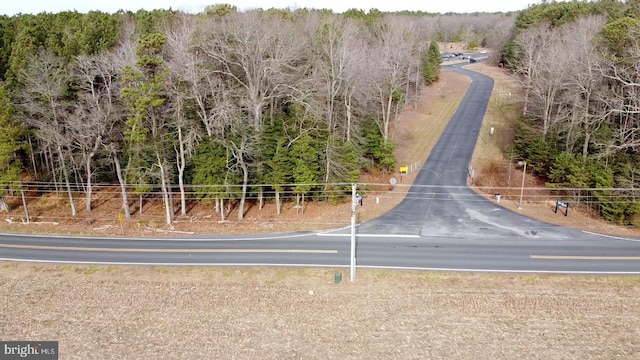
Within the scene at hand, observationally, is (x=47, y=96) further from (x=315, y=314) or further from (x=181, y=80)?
(x=315, y=314)

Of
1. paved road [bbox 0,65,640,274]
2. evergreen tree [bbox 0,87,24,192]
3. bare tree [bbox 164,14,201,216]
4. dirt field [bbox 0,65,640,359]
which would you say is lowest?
dirt field [bbox 0,65,640,359]

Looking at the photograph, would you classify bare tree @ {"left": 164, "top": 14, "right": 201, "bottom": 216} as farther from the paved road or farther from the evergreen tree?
the evergreen tree

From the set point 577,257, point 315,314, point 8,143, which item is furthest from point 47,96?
point 577,257

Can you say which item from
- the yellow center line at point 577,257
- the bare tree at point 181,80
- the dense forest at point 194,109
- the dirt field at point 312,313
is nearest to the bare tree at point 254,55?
the dense forest at point 194,109

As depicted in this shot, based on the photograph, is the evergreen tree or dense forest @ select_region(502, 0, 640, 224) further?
the evergreen tree

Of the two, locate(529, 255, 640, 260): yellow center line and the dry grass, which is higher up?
locate(529, 255, 640, 260): yellow center line

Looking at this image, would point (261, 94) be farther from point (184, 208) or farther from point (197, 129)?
point (184, 208)

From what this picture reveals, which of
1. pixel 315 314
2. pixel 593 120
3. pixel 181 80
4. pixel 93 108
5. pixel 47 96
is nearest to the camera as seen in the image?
pixel 315 314

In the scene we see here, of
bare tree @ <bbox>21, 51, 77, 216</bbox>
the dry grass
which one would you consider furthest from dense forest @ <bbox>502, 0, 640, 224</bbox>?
bare tree @ <bbox>21, 51, 77, 216</bbox>
